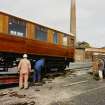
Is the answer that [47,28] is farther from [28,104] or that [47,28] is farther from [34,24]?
[28,104]

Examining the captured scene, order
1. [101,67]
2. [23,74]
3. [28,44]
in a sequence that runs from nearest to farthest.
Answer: [23,74]
[28,44]
[101,67]

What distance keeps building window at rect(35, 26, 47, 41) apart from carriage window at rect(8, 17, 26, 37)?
5.07 feet

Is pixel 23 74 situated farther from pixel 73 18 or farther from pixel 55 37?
pixel 73 18

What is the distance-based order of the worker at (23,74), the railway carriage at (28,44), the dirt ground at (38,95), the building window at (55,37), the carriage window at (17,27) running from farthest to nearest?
1. the building window at (55,37)
2. the carriage window at (17,27)
3. the railway carriage at (28,44)
4. the worker at (23,74)
5. the dirt ground at (38,95)

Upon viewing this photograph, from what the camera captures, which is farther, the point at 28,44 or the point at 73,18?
the point at 73,18

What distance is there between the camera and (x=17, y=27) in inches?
703

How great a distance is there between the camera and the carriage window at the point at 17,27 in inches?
679

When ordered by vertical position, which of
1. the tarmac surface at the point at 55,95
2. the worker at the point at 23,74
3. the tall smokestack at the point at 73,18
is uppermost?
the tall smokestack at the point at 73,18

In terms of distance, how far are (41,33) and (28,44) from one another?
2.00m

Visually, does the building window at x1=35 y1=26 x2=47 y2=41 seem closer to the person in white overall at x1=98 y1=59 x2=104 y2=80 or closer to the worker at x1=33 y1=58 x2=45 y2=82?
the worker at x1=33 y1=58 x2=45 y2=82

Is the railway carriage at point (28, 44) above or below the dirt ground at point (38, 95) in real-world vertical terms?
above

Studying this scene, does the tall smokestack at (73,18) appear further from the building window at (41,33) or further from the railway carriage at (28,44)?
the building window at (41,33)

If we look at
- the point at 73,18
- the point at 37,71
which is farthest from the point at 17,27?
the point at 73,18

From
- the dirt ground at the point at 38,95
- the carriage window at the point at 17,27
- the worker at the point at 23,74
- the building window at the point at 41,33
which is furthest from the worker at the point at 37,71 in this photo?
the worker at the point at 23,74
